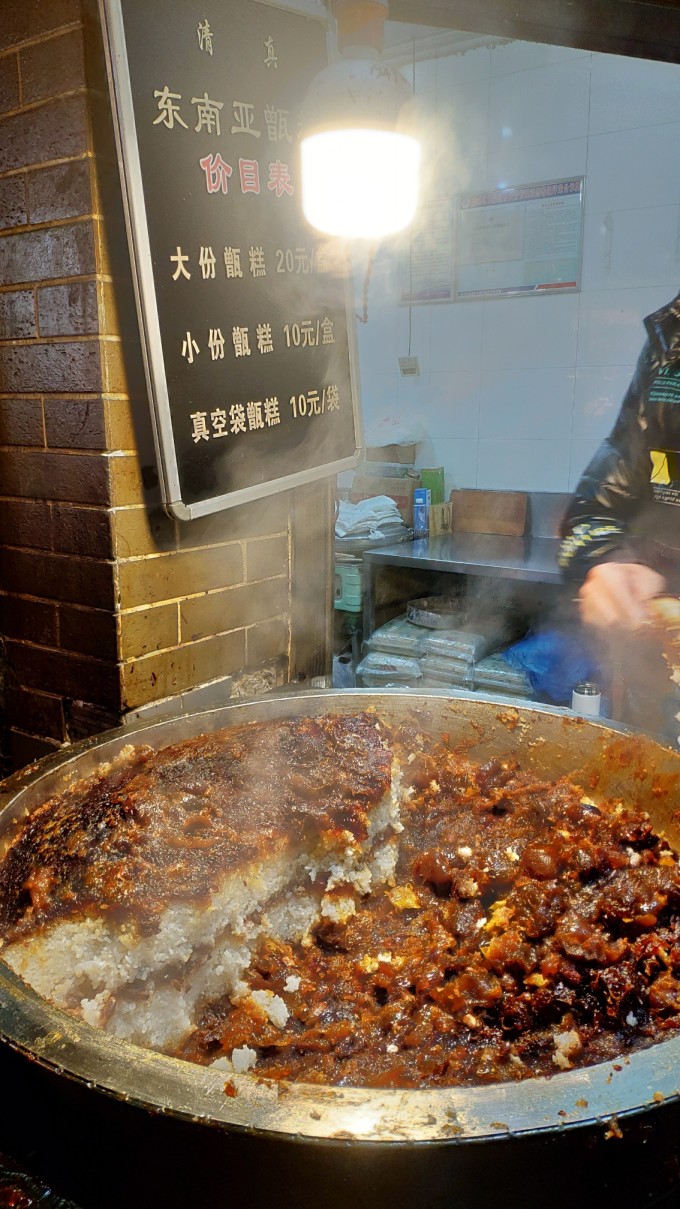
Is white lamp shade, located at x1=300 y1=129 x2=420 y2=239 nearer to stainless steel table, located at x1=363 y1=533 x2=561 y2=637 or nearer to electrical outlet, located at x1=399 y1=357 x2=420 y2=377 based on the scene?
stainless steel table, located at x1=363 y1=533 x2=561 y2=637

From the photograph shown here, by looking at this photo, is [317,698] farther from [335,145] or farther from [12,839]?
[335,145]

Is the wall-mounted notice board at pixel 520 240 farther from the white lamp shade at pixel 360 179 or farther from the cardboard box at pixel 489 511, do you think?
the white lamp shade at pixel 360 179

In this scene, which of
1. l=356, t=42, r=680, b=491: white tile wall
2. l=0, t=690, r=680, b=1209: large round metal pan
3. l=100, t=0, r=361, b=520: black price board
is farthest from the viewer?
l=356, t=42, r=680, b=491: white tile wall

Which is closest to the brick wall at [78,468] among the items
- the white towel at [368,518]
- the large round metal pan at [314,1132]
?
the large round metal pan at [314,1132]

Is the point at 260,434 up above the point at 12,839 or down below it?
above

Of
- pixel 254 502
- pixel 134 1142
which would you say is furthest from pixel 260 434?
pixel 134 1142

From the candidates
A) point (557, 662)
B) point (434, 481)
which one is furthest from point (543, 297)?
point (557, 662)

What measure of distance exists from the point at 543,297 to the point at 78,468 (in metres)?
4.90

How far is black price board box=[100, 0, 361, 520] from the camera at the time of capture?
2082mm

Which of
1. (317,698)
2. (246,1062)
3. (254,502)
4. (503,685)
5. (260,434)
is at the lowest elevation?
(503,685)

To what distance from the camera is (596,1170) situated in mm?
926

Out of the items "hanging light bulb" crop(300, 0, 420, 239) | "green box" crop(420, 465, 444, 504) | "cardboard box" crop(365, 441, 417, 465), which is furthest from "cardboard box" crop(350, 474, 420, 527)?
"hanging light bulb" crop(300, 0, 420, 239)

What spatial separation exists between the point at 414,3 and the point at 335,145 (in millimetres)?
439

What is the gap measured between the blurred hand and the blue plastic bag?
178 centimetres
